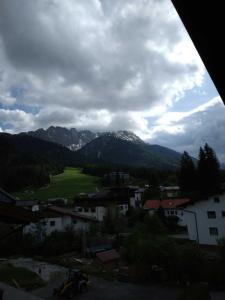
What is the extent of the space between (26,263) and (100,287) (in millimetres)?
13037

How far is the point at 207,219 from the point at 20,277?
21.9 metres

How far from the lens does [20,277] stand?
83.4ft

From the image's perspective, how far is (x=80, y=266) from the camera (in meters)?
29.1

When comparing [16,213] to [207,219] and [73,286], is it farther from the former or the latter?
[207,219]

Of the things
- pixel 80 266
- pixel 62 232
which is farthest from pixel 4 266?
pixel 62 232

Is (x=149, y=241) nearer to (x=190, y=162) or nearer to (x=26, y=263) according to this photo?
(x=26, y=263)

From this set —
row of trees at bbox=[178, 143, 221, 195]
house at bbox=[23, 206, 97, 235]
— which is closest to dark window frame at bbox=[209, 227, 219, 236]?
house at bbox=[23, 206, 97, 235]

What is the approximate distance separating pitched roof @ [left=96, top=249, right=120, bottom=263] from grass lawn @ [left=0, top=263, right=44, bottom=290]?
737cm

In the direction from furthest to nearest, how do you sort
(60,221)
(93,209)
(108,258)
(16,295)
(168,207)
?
(93,209), (168,207), (60,221), (108,258), (16,295)

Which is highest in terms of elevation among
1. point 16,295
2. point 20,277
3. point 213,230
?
point 213,230

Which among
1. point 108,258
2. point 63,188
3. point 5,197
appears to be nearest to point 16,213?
point 5,197

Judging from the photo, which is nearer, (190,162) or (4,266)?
(4,266)

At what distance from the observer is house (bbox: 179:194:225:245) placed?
33500mm

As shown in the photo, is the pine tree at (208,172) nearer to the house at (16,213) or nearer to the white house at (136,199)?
the white house at (136,199)
